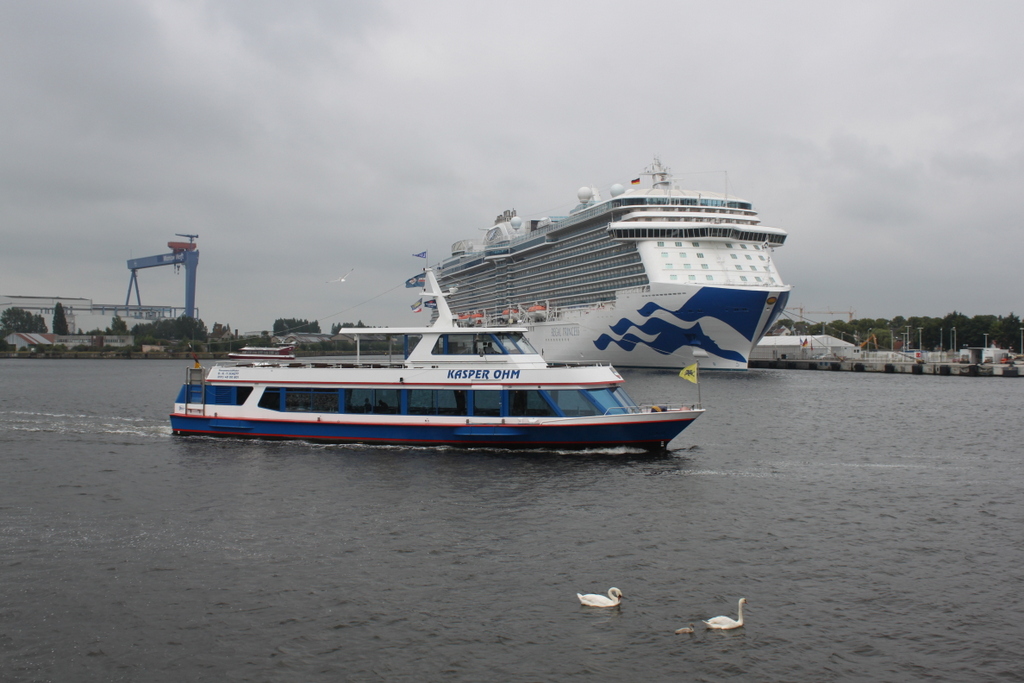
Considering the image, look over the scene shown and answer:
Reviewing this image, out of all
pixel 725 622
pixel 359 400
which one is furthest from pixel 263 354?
pixel 725 622

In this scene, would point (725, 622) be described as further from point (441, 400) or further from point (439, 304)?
point (439, 304)

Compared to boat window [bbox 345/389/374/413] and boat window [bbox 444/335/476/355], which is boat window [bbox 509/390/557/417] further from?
boat window [bbox 345/389/374/413]

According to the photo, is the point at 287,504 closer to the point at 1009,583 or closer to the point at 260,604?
the point at 260,604

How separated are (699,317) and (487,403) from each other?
37.9m

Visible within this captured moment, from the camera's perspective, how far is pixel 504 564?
1341 cm

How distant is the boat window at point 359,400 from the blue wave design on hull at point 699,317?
37425 mm

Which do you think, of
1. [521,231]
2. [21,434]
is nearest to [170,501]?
[21,434]

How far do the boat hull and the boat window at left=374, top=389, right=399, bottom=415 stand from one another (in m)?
0.48

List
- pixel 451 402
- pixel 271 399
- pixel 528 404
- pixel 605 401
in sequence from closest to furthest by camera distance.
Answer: pixel 605 401, pixel 528 404, pixel 451 402, pixel 271 399

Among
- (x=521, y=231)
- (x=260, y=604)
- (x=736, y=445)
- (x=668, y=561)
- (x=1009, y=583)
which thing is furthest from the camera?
(x=521, y=231)

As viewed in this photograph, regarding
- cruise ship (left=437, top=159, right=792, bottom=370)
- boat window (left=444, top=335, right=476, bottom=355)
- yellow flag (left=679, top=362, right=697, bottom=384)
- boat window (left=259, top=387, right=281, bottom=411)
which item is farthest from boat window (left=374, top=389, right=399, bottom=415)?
cruise ship (left=437, top=159, right=792, bottom=370)

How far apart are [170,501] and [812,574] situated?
14.7 m

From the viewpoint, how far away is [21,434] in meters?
30.0

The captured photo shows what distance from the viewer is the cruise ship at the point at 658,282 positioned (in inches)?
2301
